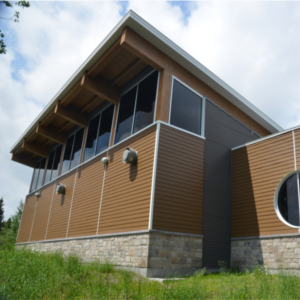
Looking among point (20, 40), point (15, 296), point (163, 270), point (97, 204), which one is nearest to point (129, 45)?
point (20, 40)

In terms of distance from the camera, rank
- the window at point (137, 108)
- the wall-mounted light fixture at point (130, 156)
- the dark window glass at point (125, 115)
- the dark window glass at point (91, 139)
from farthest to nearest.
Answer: the dark window glass at point (91, 139), the dark window glass at point (125, 115), the window at point (137, 108), the wall-mounted light fixture at point (130, 156)

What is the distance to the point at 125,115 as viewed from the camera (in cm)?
1203

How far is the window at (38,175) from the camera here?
66.8 feet

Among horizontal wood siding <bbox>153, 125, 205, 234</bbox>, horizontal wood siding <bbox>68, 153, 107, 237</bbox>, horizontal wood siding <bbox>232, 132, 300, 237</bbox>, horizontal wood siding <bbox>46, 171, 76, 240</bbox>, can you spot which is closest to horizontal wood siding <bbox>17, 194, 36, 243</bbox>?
horizontal wood siding <bbox>46, 171, 76, 240</bbox>

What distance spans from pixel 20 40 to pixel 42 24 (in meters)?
1.43

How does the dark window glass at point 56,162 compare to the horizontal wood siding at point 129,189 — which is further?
the dark window glass at point 56,162

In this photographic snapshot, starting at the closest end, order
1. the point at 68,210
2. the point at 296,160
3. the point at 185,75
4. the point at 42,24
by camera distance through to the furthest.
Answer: the point at 42,24 < the point at 296,160 < the point at 185,75 < the point at 68,210

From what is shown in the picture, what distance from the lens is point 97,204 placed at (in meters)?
11.7

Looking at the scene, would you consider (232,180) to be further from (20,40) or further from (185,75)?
(20,40)

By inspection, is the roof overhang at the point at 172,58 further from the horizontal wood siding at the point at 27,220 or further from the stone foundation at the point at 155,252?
the horizontal wood siding at the point at 27,220

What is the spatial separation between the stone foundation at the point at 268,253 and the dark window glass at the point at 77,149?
8.61m

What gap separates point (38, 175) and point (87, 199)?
388 inches

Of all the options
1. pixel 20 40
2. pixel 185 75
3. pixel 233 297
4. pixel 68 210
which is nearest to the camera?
pixel 233 297

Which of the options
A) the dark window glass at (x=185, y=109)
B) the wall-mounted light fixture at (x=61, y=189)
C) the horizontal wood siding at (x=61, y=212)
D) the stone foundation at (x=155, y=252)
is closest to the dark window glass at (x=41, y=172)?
the horizontal wood siding at (x=61, y=212)
